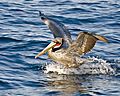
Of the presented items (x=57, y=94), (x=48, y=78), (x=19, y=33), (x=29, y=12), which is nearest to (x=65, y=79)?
(x=48, y=78)

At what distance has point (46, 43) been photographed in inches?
578

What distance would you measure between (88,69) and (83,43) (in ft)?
2.08

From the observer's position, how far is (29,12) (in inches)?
704

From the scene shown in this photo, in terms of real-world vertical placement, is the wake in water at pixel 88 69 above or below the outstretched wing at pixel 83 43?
below

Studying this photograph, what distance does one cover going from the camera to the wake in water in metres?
12.7

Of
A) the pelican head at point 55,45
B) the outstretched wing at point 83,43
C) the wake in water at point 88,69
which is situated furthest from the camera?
the pelican head at point 55,45

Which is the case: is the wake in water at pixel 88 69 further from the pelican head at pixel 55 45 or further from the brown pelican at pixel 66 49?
the pelican head at pixel 55 45

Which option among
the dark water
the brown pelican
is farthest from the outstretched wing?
the dark water

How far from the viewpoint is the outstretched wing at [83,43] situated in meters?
12.3

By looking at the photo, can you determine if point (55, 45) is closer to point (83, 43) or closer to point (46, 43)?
point (83, 43)

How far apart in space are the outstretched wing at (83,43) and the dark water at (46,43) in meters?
0.75

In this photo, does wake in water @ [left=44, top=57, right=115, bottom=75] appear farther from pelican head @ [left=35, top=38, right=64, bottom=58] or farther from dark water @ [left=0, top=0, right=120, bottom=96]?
pelican head @ [left=35, top=38, right=64, bottom=58]

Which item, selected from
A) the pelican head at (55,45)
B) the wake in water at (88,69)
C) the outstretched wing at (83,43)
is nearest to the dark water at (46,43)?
the wake in water at (88,69)

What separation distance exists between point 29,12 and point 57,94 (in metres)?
7.38
